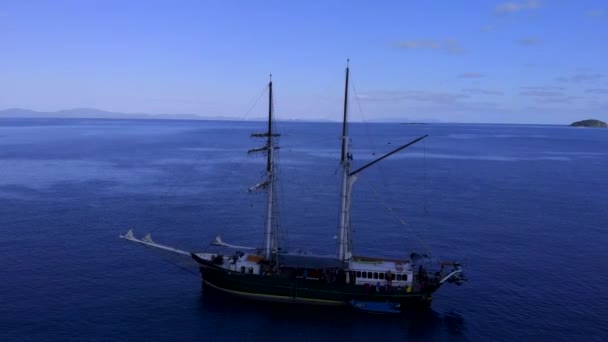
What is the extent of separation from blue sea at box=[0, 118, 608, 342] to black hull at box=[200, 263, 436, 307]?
1.25 m

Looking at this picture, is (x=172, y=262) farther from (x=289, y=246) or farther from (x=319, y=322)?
(x=319, y=322)

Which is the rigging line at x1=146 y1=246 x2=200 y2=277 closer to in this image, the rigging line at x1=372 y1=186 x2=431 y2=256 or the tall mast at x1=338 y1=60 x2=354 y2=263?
the tall mast at x1=338 y1=60 x2=354 y2=263

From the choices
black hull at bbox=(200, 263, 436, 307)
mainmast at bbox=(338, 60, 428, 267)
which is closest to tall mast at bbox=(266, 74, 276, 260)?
black hull at bbox=(200, 263, 436, 307)

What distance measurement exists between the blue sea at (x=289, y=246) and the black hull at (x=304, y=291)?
1248 mm

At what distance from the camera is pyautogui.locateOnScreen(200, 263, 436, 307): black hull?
52.6 m

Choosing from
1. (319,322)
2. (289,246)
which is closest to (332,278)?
(319,322)

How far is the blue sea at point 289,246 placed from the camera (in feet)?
157

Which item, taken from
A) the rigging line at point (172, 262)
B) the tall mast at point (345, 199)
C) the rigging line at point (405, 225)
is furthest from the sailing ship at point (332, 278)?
the rigging line at point (405, 225)

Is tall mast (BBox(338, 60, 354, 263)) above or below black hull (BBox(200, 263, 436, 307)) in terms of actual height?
above

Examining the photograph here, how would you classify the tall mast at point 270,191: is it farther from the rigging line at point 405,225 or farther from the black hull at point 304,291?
the rigging line at point 405,225

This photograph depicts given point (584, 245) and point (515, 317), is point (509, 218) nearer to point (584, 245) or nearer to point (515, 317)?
point (584, 245)

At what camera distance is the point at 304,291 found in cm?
5350

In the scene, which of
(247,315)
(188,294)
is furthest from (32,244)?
(247,315)

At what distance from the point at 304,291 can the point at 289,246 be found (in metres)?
17.3
